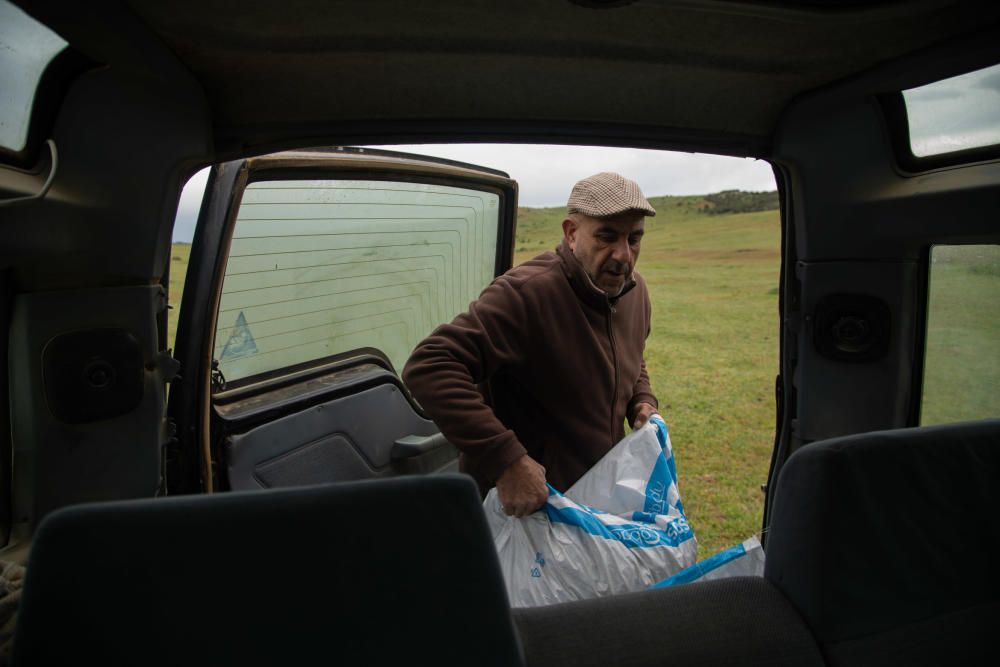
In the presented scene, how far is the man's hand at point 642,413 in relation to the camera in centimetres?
221

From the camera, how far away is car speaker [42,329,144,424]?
1.64m

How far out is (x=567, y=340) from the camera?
212 cm

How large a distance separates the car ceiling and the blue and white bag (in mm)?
1154

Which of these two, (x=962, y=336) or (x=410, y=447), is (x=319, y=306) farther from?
(x=962, y=336)

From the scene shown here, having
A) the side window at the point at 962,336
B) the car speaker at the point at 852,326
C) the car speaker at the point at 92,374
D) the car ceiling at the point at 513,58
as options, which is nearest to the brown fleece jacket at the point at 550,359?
the car ceiling at the point at 513,58

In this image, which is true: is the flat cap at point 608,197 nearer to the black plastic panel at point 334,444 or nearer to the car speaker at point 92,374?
the car speaker at point 92,374

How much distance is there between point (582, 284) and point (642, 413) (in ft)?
1.71

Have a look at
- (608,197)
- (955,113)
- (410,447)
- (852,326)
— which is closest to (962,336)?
(852,326)

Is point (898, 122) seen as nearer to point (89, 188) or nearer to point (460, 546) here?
point (460, 546)

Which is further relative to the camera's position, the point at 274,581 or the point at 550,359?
the point at 550,359

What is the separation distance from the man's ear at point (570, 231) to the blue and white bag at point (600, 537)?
2.66ft

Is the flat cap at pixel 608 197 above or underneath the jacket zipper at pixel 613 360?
above

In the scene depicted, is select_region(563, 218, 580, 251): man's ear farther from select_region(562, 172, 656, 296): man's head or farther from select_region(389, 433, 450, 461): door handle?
select_region(389, 433, 450, 461): door handle

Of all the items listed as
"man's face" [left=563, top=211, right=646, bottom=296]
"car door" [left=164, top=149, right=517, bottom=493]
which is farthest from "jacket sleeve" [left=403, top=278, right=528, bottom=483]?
"car door" [left=164, top=149, right=517, bottom=493]
